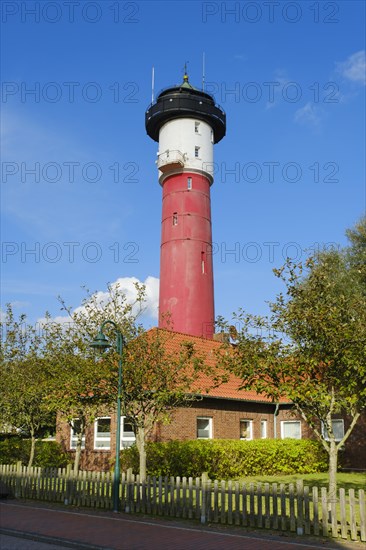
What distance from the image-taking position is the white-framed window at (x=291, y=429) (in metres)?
30.3

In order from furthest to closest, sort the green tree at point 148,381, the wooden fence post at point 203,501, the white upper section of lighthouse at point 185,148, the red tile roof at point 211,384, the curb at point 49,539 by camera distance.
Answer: the white upper section of lighthouse at point 185,148 < the red tile roof at point 211,384 < the green tree at point 148,381 < the wooden fence post at point 203,501 < the curb at point 49,539

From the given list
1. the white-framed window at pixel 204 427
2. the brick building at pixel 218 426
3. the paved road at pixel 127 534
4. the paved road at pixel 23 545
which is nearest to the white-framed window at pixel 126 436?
the brick building at pixel 218 426

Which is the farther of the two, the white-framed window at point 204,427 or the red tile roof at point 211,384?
the red tile roof at point 211,384

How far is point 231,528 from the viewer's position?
1251cm

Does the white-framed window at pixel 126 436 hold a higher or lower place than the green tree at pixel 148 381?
lower

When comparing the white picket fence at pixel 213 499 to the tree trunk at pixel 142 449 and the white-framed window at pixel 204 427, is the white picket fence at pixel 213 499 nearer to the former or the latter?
the tree trunk at pixel 142 449

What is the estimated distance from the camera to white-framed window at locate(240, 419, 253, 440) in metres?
28.6

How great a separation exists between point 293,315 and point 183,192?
1115 inches

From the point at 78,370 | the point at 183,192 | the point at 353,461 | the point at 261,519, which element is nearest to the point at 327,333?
the point at 261,519

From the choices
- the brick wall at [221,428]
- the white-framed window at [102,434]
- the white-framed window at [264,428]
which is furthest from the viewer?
Answer: the white-framed window at [264,428]

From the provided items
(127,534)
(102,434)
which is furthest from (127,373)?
(102,434)

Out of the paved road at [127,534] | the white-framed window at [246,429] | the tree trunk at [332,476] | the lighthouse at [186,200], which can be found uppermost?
the lighthouse at [186,200]

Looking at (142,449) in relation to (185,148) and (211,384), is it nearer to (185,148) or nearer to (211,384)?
(211,384)

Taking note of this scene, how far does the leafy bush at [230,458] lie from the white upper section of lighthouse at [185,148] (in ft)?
72.0
